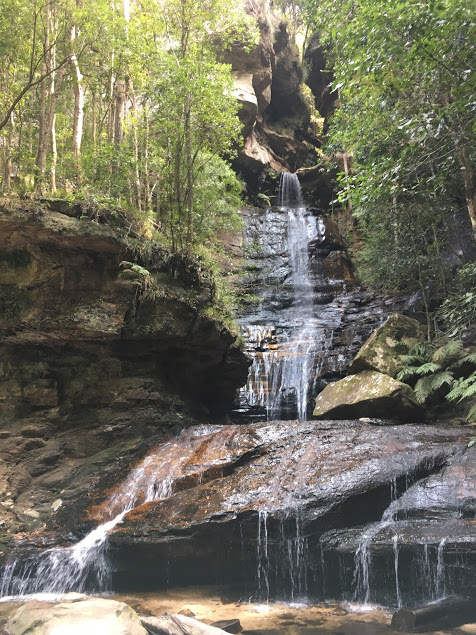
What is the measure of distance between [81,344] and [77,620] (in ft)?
19.4

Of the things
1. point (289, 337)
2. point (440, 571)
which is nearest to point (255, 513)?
point (440, 571)

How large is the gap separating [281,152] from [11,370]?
2341cm

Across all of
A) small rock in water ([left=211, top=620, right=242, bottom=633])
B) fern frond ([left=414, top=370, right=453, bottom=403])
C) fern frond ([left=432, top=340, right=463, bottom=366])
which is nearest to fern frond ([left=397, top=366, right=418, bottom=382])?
fern frond ([left=414, top=370, right=453, bottom=403])

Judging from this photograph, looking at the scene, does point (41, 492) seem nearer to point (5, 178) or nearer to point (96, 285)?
point (96, 285)

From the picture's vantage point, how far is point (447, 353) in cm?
896

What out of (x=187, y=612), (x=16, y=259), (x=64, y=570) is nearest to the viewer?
(x=187, y=612)

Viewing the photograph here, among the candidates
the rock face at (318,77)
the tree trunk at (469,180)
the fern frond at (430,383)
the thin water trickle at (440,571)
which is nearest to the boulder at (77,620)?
the thin water trickle at (440,571)

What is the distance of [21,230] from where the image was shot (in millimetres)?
7645

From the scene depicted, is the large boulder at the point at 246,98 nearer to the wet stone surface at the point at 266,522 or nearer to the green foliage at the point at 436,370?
the green foliage at the point at 436,370

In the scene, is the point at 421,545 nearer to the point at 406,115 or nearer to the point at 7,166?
the point at 406,115

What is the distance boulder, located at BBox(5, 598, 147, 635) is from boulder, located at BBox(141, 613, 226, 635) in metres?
0.18

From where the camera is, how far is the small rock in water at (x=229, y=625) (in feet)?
13.5

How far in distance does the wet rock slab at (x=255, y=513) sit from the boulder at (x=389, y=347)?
11.3 feet

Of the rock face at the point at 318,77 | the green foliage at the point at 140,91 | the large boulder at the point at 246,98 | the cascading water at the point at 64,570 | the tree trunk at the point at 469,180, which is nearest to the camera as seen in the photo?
the cascading water at the point at 64,570
